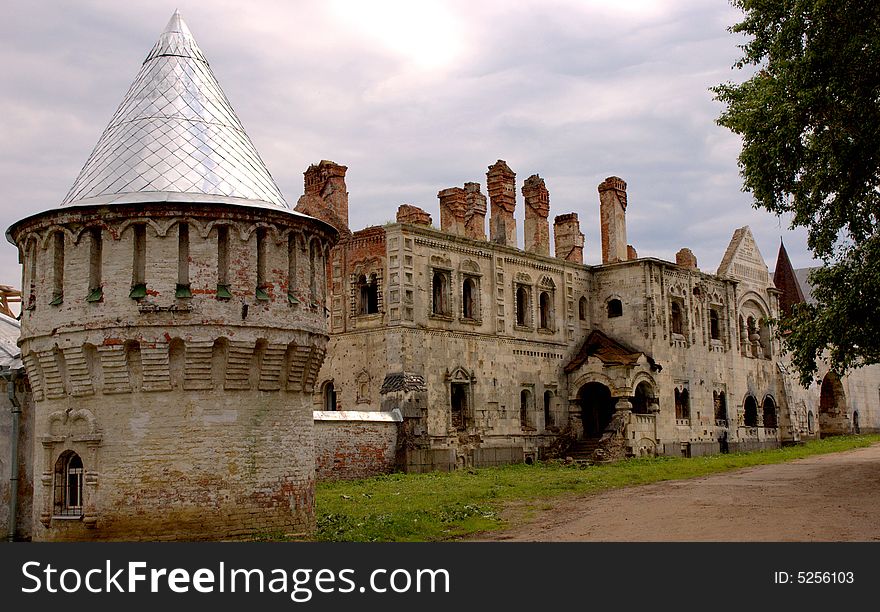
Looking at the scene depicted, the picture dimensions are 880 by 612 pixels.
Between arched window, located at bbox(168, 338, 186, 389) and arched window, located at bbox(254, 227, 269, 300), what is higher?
arched window, located at bbox(254, 227, 269, 300)

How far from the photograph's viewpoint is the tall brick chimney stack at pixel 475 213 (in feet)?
112

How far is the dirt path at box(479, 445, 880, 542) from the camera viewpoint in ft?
49.7

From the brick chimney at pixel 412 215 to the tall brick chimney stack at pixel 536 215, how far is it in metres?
5.82

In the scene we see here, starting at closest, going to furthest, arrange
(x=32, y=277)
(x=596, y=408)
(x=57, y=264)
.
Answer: (x=57, y=264) → (x=32, y=277) → (x=596, y=408)

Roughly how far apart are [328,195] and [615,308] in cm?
1235

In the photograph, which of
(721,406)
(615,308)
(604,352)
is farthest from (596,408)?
(721,406)

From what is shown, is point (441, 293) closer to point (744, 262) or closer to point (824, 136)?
point (824, 136)

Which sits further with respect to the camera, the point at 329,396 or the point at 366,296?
the point at 329,396

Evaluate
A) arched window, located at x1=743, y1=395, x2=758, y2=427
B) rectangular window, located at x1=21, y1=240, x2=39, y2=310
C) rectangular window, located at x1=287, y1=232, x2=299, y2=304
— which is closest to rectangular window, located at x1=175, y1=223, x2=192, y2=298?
rectangular window, located at x1=287, y1=232, x2=299, y2=304

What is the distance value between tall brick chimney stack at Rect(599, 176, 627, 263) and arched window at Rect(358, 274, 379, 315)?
36.9ft

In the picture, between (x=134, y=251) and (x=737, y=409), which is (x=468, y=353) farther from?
(x=134, y=251)

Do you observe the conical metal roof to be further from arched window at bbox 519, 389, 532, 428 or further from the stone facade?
arched window at bbox 519, 389, 532, 428

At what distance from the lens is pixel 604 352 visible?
35500 mm

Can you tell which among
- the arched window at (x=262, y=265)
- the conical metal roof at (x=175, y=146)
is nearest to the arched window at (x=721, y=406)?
the conical metal roof at (x=175, y=146)
